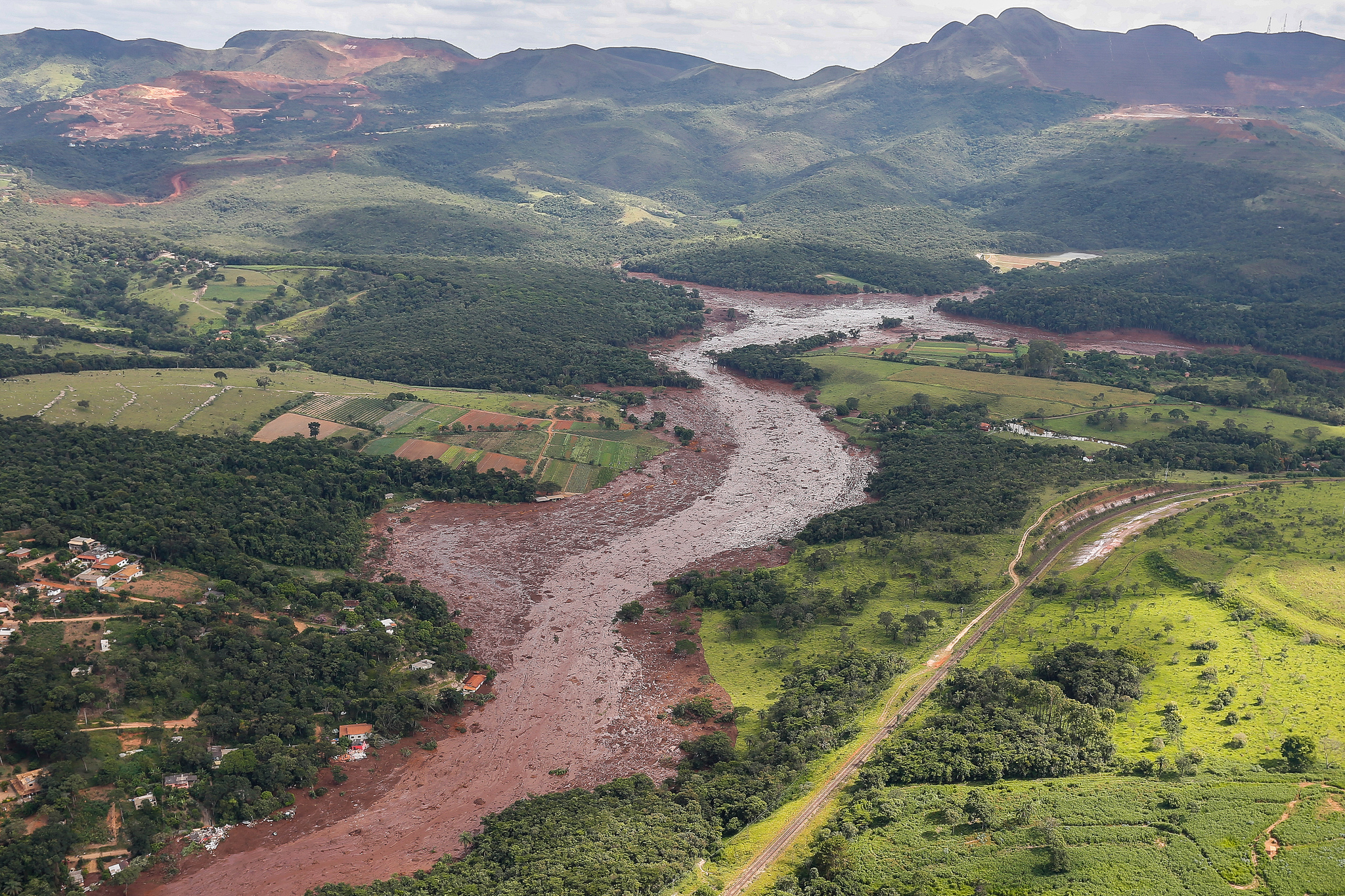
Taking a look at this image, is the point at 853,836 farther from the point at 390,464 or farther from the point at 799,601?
the point at 390,464

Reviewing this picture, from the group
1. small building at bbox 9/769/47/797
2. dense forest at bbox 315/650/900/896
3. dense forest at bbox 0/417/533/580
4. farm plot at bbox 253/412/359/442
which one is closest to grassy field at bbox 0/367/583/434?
farm plot at bbox 253/412/359/442

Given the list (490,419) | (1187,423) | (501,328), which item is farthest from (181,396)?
(1187,423)

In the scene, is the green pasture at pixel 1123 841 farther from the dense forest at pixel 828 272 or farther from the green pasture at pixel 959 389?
the dense forest at pixel 828 272

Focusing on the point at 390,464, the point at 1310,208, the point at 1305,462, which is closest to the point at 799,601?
the point at 390,464

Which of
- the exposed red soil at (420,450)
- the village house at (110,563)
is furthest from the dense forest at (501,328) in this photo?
the village house at (110,563)

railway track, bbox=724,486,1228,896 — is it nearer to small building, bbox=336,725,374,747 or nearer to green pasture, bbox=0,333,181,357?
small building, bbox=336,725,374,747

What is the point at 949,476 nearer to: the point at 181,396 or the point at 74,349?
the point at 181,396
